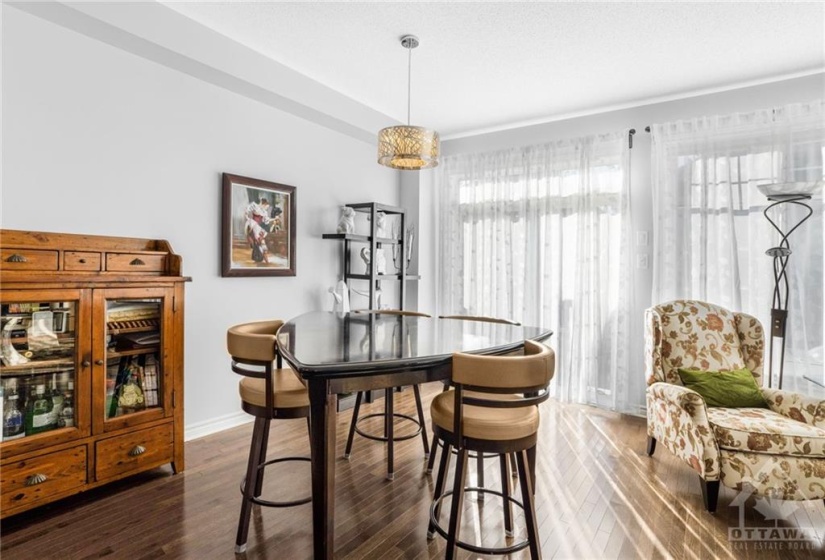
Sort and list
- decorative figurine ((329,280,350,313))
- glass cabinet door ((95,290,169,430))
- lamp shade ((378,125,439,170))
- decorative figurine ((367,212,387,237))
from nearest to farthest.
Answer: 1. glass cabinet door ((95,290,169,430))
2. lamp shade ((378,125,439,170))
3. decorative figurine ((329,280,350,313))
4. decorative figurine ((367,212,387,237))

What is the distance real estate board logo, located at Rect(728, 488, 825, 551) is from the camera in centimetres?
198

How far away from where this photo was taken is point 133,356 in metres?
2.49

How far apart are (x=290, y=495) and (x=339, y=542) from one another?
19.6 inches

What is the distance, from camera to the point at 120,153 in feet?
8.88

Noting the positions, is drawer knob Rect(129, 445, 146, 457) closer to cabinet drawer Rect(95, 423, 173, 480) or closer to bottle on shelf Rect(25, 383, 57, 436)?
cabinet drawer Rect(95, 423, 173, 480)

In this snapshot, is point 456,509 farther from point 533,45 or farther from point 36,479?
point 533,45

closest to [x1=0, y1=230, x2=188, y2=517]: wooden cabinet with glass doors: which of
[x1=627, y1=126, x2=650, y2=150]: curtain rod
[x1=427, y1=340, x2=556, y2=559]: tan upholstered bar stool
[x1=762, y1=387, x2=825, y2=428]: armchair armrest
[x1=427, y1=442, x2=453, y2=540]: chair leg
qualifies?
[x1=427, y1=442, x2=453, y2=540]: chair leg

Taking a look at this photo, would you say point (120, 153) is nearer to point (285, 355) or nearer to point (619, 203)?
point (285, 355)

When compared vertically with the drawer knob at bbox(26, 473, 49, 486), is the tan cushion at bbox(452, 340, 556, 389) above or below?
above

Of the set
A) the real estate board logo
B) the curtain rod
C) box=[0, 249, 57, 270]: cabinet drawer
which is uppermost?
the curtain rod

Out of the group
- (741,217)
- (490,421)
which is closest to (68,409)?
(490,421)

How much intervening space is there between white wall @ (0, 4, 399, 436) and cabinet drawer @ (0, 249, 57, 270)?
0.38 metres

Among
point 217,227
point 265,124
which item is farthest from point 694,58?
point 217,227

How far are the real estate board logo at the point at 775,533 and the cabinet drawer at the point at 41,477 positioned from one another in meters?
3.12
